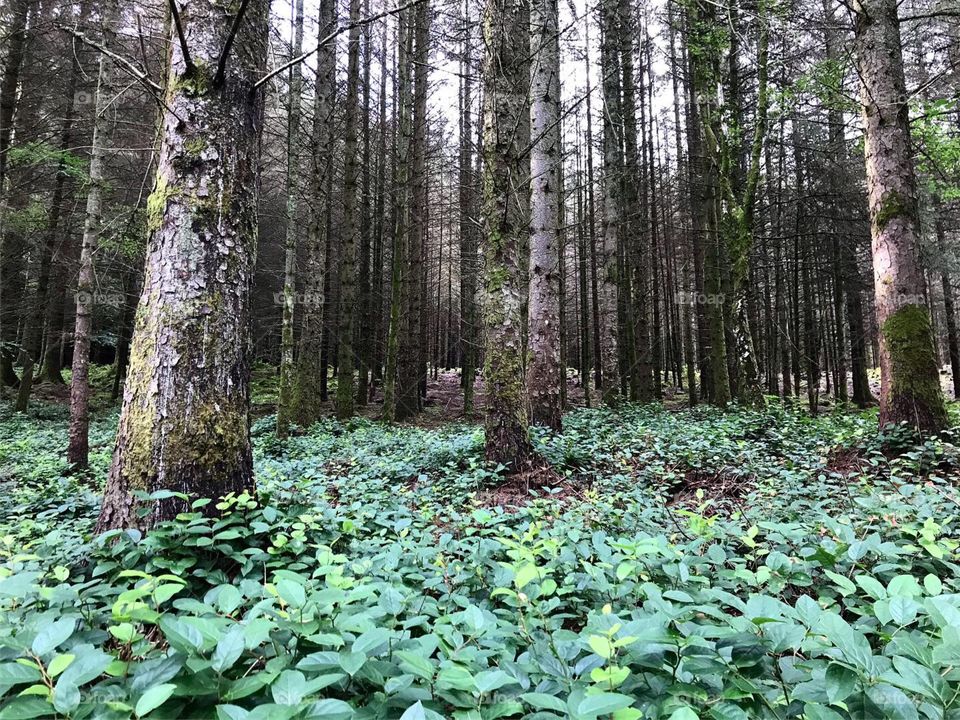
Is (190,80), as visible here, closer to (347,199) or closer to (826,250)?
(347,199)

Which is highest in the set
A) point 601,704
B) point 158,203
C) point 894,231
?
point 894,231

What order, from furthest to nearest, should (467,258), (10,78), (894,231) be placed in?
(467,258)
(10,78)
(894,231)

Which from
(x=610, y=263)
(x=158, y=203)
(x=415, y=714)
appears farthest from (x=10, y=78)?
(x=415, y=714)

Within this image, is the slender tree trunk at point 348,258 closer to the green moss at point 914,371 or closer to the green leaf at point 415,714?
the green moss at point 914,371

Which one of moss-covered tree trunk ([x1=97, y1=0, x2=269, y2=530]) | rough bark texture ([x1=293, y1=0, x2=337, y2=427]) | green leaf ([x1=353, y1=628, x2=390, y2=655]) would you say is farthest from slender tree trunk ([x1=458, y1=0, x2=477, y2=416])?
green leaf ([x1=353, y1=628, x2=390, y2=655])

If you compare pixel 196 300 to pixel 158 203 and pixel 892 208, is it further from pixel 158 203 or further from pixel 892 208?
pixel 892 208

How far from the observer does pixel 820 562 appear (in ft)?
6.83

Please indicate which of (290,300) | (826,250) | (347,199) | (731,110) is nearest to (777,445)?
(731,110)

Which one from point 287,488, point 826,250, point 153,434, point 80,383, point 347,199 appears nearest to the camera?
point 153,434

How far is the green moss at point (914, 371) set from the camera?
17.8 ft

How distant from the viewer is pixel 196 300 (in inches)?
113

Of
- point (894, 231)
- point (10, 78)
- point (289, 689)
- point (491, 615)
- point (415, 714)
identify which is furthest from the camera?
point (10, 78)

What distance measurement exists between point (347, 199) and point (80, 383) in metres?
7.17

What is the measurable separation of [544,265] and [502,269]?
2.56 meters
